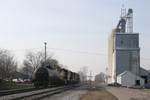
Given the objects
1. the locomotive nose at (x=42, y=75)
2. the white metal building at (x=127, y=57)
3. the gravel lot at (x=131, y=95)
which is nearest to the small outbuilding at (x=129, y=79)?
the white metal building at (x=127, y=57)

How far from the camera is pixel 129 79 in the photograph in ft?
270

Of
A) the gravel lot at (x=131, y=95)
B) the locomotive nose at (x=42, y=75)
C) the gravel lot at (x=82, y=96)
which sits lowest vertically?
the gravel lot at (x=131, y=95)

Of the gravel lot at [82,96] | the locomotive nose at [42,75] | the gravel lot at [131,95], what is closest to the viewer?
the gravel lot at [82,96]

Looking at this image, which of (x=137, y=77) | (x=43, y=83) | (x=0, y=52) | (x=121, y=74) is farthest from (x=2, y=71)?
(x=137, y=77)

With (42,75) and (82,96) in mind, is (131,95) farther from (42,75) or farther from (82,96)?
(42,75)

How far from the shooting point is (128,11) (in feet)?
305

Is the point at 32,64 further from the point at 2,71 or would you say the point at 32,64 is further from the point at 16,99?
the point at 16,99

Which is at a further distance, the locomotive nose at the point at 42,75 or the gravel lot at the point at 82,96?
the locomotive nose at the point at 42,75

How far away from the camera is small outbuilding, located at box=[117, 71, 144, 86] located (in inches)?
3187

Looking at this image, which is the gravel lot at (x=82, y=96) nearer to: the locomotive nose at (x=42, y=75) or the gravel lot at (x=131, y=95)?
the gravel lot at (x=131, y=95)

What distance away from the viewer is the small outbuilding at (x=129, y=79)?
8094 cm

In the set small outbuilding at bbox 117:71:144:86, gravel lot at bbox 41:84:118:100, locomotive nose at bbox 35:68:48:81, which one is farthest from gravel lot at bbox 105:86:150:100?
small outbuilding at bbox 117:71:144:86

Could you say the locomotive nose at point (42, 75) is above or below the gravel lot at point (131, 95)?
above

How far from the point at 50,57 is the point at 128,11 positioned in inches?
1590
